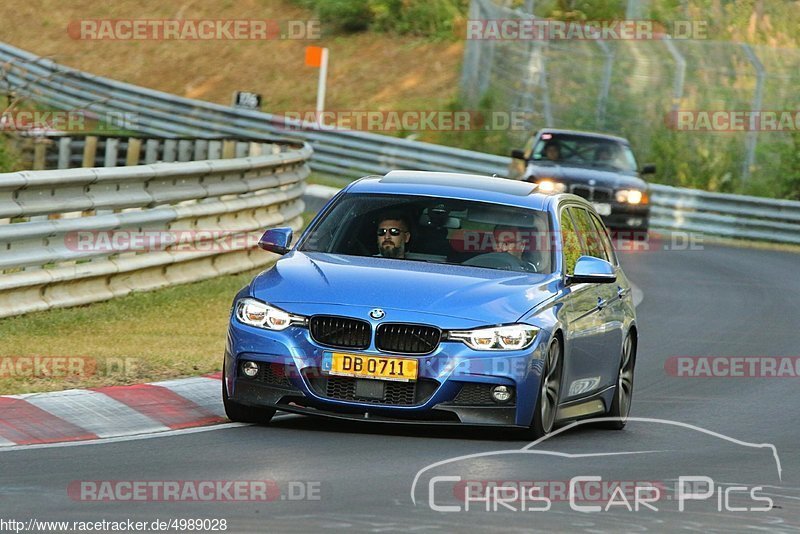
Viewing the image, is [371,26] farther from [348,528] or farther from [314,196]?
[348,528]

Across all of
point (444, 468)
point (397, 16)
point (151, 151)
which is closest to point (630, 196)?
point (151, 151)

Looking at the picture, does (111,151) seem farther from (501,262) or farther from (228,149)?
(501,262)

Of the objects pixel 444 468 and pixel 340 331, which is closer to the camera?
pixel 444 468

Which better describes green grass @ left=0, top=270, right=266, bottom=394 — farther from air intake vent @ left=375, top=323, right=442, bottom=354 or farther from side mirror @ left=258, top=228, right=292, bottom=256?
air intake vent @ left=375, top=323, right=442, bottom=354

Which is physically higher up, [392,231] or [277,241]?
[392,231]

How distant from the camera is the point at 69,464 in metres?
8.61

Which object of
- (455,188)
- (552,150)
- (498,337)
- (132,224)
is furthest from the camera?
(552,150)

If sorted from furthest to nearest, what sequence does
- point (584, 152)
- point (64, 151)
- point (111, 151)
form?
point (584, 152), point (111, 151), point (64, 151)

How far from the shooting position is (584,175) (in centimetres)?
2658

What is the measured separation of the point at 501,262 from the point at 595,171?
16.3m

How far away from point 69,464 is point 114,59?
4645 centimetres

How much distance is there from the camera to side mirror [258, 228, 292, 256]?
11.0 m

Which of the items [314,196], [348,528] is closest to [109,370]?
[348,528]

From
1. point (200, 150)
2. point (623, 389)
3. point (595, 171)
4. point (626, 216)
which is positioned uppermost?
point (623, 389)
